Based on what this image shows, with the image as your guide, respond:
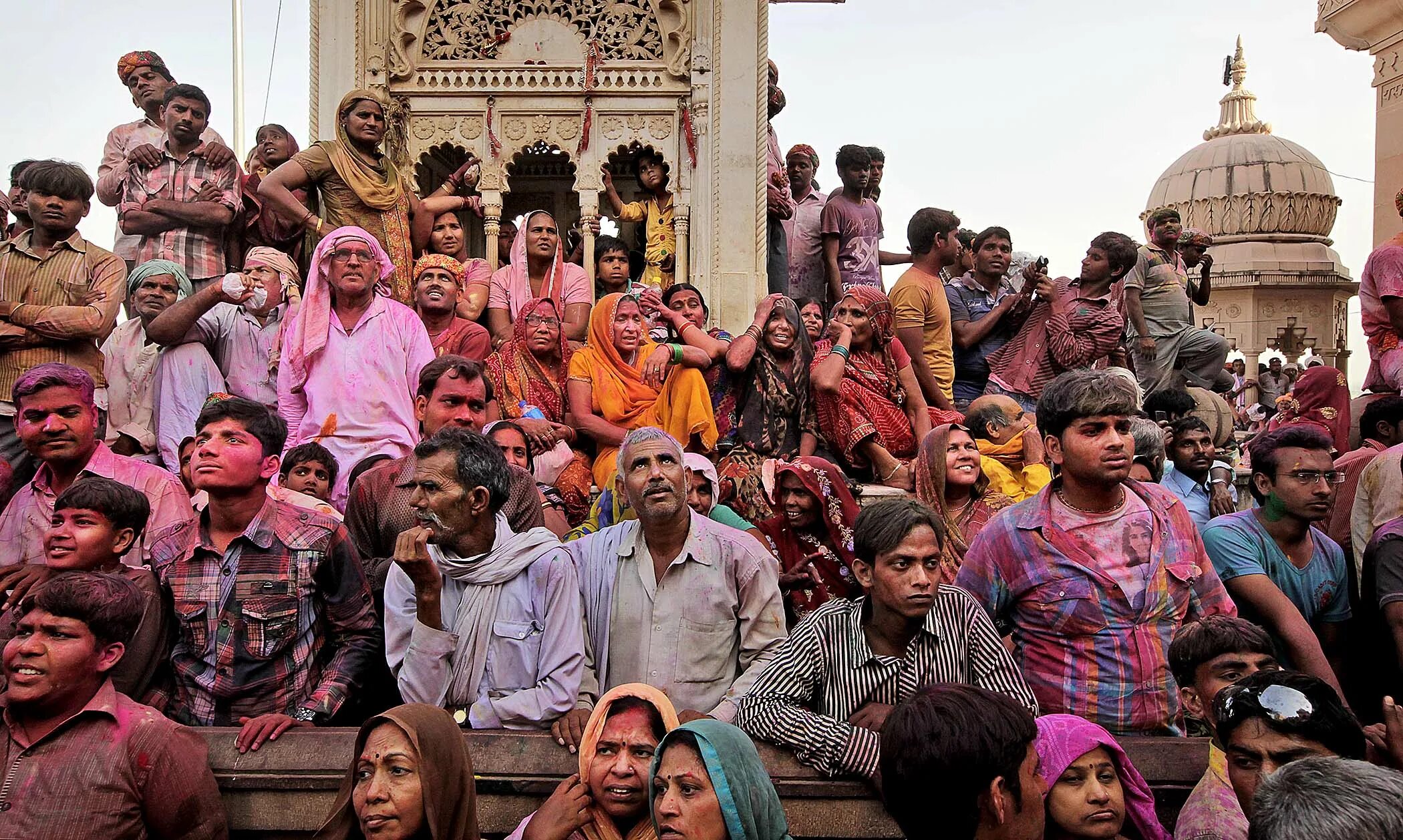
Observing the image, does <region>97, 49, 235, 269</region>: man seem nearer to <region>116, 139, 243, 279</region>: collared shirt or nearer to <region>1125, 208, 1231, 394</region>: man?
<region>116, 139, 243, 279</region>: collared shirt

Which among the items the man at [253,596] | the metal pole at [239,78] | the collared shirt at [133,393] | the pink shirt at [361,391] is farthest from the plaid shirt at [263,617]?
the metal pole at [239,78]

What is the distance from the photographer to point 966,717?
3.01m

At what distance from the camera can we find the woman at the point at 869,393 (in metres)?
6.81

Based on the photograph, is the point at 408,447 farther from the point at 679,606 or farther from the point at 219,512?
the point at 679,606

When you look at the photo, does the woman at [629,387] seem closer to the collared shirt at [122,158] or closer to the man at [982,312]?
the man at [982,312]

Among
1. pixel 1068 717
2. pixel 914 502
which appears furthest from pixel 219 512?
pixel 1068 717

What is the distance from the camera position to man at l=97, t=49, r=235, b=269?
7559 mm

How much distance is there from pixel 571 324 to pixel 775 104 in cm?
420

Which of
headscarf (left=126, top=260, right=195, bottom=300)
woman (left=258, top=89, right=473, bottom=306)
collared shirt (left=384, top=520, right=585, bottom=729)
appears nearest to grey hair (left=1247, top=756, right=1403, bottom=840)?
collared shirt (left=384, top=520, right=585, bottom=729)

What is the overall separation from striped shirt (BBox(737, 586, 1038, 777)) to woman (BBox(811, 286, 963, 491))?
113 inches

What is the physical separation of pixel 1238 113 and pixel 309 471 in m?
33.6

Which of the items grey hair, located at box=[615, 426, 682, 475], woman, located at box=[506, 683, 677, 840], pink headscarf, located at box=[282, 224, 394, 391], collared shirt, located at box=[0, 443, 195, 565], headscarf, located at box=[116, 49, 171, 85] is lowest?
woman, located at box=[506, 683, 677, 840]

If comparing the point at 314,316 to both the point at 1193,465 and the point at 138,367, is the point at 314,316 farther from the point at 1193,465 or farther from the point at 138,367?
the point at 1193,465

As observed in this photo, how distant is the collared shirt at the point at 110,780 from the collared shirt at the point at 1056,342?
5783mm
